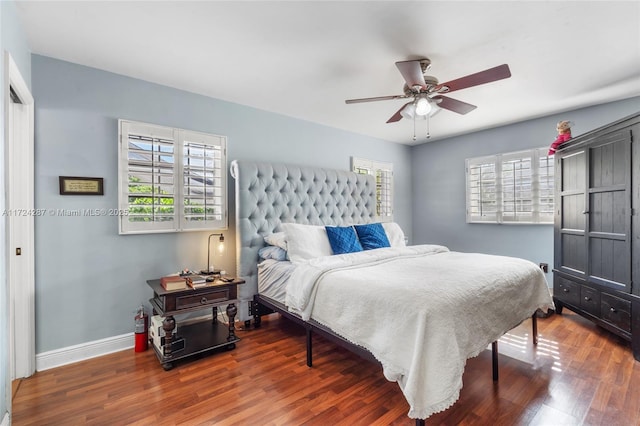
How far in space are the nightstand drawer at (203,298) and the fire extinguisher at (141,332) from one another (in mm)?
597

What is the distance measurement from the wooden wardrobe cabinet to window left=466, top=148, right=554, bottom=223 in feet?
2.00

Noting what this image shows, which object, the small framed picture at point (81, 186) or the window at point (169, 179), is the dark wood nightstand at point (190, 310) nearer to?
the window at point (169, 179)

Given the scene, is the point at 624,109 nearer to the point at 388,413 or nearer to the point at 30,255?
the point at 388,413

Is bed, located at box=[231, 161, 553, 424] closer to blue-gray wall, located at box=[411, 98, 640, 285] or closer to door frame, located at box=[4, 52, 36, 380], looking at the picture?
door frame, located at box=[4, 52, 36, 380]

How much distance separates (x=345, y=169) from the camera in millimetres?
4555

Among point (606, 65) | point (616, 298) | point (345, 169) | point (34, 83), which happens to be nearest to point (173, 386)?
point (34, 83)

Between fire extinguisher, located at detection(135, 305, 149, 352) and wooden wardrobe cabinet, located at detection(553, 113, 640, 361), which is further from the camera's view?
fire extinguisher, located at detection(135, 305, 149, 352)

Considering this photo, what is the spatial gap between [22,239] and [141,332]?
1.18 m

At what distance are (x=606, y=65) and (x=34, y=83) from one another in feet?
15.9

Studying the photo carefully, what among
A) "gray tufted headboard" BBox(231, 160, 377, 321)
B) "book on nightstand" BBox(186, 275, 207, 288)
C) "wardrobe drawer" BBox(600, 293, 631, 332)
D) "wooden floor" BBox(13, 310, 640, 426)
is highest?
"gray tufted headboard" BBox(231, 160, 377, 321)

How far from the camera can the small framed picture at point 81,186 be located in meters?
2.45

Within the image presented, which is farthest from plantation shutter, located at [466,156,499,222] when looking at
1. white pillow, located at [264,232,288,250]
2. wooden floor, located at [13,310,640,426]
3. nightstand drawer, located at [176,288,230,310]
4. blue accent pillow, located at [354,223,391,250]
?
nightstand drawer, located at [176,288,230,310]

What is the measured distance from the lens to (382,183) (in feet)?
16.8

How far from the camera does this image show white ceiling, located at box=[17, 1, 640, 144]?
188 cm
